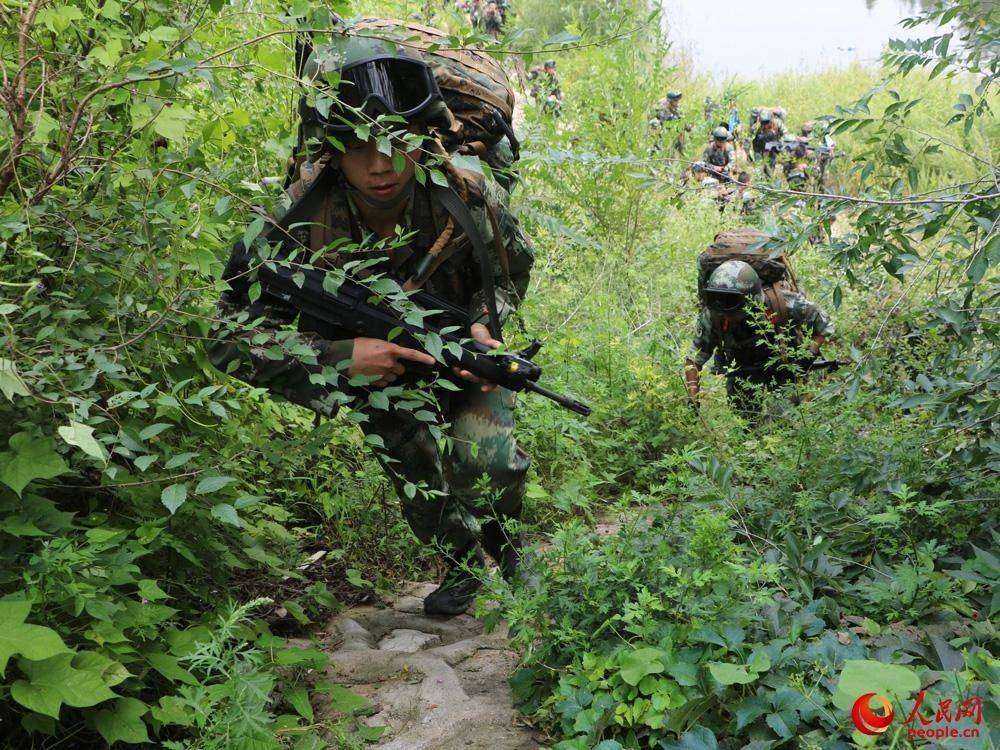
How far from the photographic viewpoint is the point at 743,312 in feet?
16.0

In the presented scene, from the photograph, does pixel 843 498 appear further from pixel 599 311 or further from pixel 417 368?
pixel 599 311

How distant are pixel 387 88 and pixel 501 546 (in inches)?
70.6

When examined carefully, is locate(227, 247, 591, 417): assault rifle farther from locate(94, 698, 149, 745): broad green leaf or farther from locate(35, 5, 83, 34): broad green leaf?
locate(94, 698, 149, 745): broad green leaf

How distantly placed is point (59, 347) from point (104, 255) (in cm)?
41

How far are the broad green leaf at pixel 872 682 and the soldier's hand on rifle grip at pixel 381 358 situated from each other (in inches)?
66.6

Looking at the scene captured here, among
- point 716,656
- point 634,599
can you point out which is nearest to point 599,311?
point 634,599

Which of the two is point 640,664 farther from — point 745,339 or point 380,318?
point 745,339

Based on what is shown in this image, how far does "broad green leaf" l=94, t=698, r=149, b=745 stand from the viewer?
1.93 meters

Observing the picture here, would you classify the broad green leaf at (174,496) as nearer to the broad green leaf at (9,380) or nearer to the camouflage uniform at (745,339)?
the broad green leaf at (9,380)

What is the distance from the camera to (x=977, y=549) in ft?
7.54

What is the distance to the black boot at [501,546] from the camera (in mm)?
3146

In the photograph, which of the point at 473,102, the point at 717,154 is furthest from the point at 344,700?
the point at 717,154

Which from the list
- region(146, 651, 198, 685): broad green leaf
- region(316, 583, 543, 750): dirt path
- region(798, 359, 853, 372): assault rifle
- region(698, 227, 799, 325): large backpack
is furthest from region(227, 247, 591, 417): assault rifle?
region(698, 227, 799, 325): large backpack

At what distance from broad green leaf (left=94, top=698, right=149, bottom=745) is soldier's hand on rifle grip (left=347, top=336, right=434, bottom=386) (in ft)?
4.13
